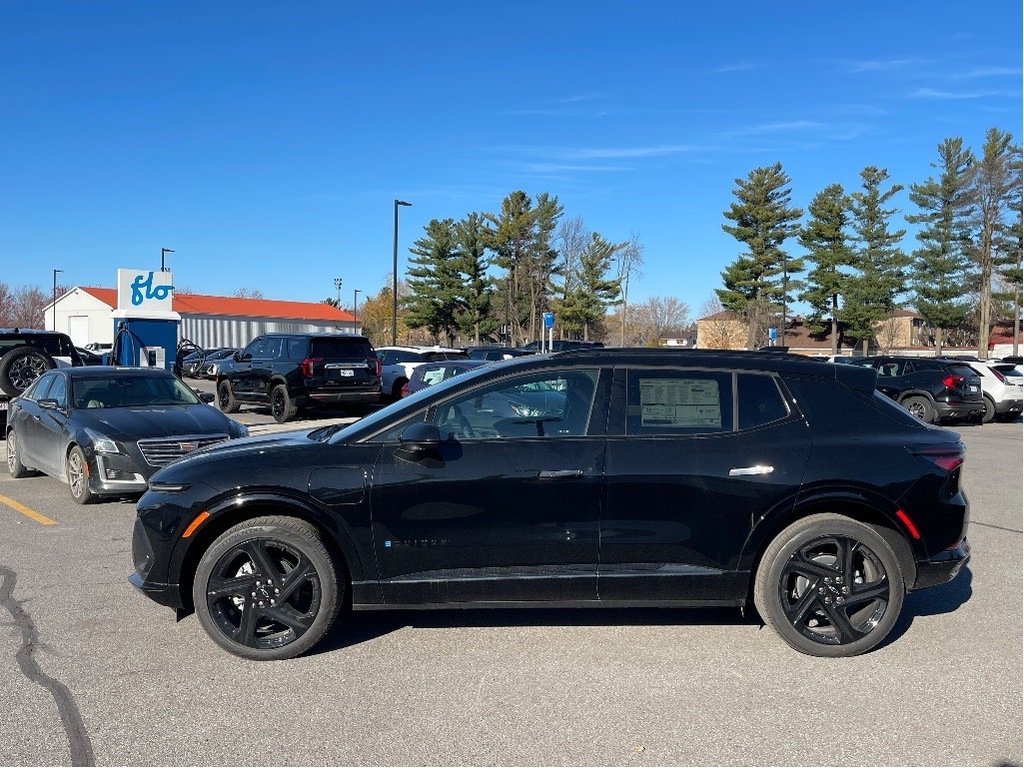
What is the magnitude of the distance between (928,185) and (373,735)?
2213 inches

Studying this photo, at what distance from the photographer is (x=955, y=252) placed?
171ft

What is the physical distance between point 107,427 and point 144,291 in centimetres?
1036

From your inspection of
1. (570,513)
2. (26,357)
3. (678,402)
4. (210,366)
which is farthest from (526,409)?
(210,366)

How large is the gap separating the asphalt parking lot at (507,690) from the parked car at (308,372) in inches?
456

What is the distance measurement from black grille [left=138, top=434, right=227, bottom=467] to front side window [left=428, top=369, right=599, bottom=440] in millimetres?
4608

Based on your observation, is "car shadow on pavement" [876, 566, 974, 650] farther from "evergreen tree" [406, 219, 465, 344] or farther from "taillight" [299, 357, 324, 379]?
"evergreen tree" [406, 219, 465, 344]

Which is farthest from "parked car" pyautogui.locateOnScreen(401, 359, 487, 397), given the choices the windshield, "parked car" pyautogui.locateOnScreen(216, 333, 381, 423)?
the windshield

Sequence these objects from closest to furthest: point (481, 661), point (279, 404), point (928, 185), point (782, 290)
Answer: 1. point (481, 661)
2. point (279, 404)
3. point (928, 185)
4. point (782, 290)

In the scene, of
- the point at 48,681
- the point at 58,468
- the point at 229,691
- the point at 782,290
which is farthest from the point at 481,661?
the point at 782,290

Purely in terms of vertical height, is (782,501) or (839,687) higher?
(782,501)

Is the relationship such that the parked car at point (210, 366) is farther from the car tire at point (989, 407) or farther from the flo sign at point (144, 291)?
the car tire at point (989, 407)

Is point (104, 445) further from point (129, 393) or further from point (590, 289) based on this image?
point (590, 289)

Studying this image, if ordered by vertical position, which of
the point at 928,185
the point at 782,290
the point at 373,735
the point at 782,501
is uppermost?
the point at 928,185

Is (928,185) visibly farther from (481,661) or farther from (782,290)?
(481,661)
